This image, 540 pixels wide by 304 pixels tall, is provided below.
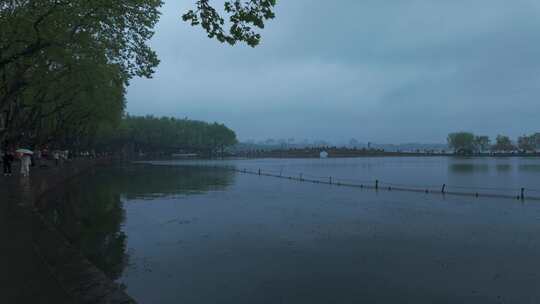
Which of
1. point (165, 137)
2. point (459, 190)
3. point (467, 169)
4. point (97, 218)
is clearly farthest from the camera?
point (165, 137)

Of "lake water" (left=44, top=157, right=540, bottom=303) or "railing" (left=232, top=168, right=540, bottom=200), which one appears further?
"railing" (left=232, top=168, right=540, bottom=200)

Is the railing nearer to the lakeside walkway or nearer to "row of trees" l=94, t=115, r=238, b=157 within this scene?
the lakeside walkway

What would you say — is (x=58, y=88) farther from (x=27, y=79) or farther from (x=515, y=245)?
(x=515, y=245)

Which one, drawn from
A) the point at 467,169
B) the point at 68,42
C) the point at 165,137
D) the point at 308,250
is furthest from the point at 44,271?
the point at 165,137

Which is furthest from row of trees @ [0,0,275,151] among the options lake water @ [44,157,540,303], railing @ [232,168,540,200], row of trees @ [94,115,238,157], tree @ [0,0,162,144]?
row of trees @ [94,115,238,157]

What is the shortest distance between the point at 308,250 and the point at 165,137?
14700 centimetres

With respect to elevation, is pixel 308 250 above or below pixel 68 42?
below

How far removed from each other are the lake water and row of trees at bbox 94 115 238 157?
347ft

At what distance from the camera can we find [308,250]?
12.8 m

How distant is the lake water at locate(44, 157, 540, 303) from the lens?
9164 millimetres

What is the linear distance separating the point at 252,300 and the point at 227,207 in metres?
13.5

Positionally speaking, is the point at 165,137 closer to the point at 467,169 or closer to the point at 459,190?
the point at 467,169

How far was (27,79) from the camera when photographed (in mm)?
25875

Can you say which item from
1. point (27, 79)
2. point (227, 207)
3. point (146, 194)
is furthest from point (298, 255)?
point (27, 79)
